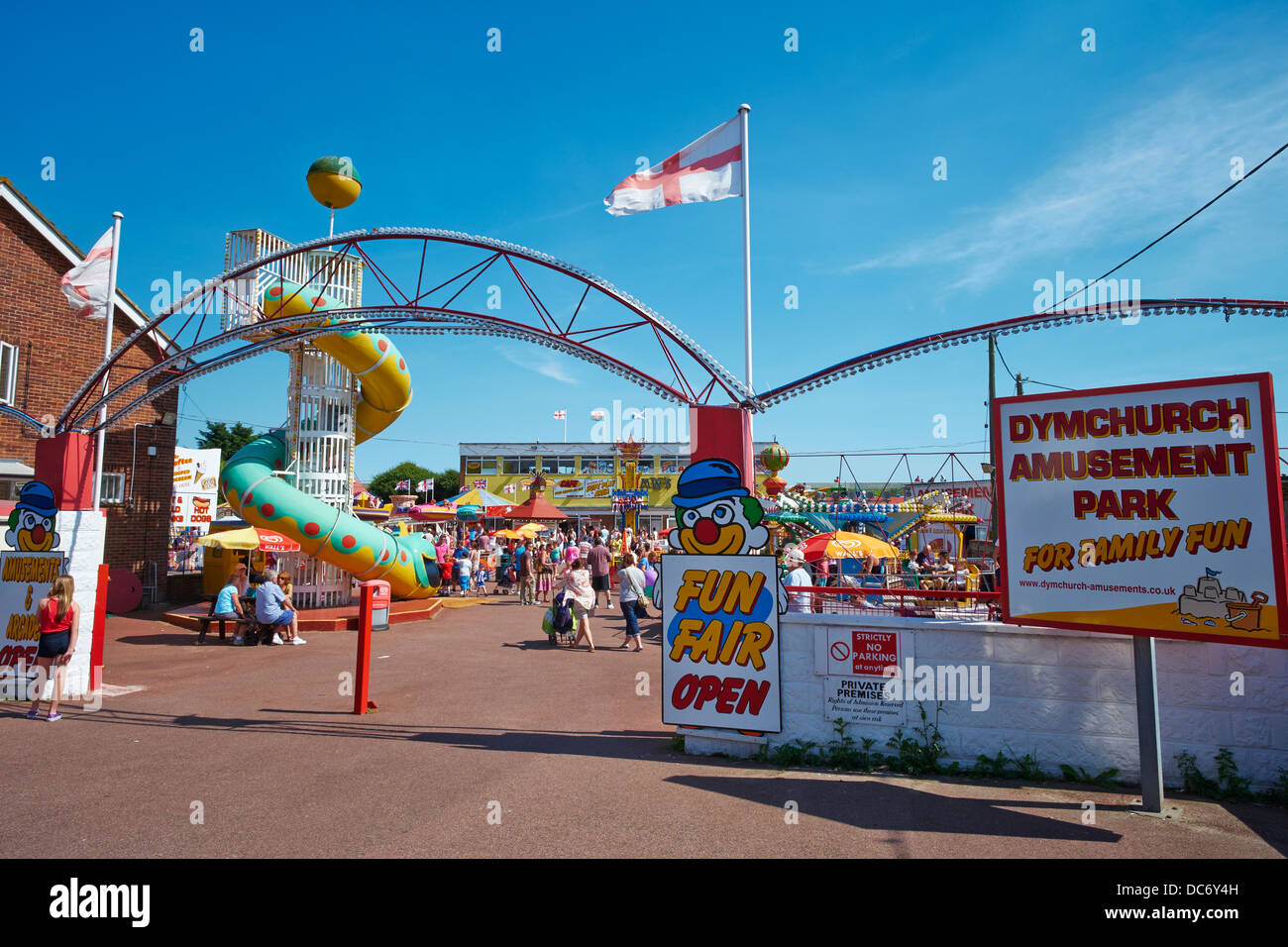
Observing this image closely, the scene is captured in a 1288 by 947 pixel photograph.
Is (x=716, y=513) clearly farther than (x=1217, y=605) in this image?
Yes

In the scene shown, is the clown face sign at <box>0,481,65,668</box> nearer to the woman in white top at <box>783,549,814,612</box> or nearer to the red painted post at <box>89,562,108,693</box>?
the red painted post at <box>89,562,108,693</box>

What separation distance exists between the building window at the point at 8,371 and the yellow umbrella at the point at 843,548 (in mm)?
17088

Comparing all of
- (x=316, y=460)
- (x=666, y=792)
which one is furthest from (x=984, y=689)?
(x=316, y=460)

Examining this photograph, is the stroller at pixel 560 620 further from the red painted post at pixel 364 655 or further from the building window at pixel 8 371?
the building window at pixel 8 371

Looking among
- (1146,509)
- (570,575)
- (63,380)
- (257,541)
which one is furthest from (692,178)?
(63,380)

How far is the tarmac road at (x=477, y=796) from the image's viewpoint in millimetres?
4637

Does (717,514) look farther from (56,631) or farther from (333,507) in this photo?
(333,507)

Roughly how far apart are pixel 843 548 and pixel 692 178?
26.0 feet

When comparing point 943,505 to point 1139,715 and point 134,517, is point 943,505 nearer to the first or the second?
point 1139,715

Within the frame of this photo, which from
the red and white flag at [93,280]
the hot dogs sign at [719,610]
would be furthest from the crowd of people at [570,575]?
the red and white flag at [93,280]

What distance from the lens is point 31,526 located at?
8.82 metres

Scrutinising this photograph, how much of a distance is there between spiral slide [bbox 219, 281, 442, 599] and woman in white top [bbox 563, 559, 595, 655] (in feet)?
16.2

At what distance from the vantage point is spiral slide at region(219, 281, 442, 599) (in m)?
13.9
